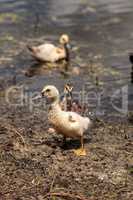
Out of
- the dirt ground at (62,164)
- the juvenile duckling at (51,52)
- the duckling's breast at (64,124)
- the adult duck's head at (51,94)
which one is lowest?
the dirt ground at (62,164)

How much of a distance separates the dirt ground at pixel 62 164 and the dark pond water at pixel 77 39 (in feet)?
7.63

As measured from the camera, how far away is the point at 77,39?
1984 cm

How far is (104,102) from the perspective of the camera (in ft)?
46.4

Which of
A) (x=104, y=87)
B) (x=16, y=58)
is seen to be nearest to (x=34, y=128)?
(x=104, y=87)

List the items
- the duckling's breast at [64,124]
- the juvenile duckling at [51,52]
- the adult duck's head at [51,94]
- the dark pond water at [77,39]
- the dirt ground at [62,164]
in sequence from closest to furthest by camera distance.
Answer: the dirt ground at [62,164]
the duckling's breast at [64,124]
the adult duck's head at [51,94]
the dark pond water at [77,39]
the juvenile duckling at [51,52]

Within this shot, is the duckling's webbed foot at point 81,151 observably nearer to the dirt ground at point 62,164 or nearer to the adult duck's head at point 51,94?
the dirt ground at point 62,164

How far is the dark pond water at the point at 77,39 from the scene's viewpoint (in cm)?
1579

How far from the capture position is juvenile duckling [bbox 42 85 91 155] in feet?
33.7

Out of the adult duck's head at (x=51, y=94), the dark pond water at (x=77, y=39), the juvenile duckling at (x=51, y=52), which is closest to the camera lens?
the adult duck's head at (x=51, y=94)

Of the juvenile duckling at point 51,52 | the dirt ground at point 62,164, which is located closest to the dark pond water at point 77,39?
the juvenile duckling at point 51,52

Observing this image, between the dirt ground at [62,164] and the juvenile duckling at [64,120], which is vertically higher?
the juvenile duckling at [64,120]

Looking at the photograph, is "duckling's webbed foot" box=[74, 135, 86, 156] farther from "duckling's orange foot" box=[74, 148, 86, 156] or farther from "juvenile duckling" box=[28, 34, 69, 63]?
"juvenile duckling" box=[28, 34, 69, 63]

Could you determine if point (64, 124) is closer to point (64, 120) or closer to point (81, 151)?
point (64, 120)

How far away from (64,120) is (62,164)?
31.8 inches
